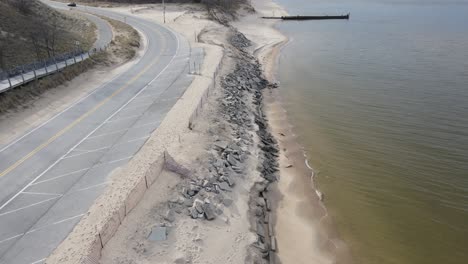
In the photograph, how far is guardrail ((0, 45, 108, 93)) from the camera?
3237 cm

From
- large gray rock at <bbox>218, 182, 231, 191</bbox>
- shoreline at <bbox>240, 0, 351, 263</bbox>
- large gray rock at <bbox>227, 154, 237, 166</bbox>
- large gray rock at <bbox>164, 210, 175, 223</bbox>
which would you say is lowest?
shoreline at <bbox>240, 0, 351, 263</bbox>

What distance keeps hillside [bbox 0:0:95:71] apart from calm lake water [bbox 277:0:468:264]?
2802cm

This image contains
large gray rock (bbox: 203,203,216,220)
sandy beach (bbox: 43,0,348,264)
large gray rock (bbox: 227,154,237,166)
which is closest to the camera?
sandy beach (bbox: 43,0,348,264)

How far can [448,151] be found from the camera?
3022 cm

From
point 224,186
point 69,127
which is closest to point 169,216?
point 224,186

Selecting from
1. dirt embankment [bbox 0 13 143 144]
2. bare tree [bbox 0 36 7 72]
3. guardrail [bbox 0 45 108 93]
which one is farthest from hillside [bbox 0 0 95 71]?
dirt embankment [bbox 0 13 143 144]

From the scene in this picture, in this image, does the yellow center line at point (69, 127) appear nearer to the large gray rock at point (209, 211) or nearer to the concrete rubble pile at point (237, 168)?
the concrete rubble pile at point (237, 168)

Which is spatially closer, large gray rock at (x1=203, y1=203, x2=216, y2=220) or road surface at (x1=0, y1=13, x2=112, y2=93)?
large gray rock at (x1=203, y1=203, x2=216, y2=220)

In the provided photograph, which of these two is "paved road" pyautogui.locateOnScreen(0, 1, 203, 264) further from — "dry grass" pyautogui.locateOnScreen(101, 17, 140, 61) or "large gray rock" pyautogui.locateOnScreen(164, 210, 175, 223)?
"dry grass" pyautogui.locateOnScreen(101, 17, 140, 61)

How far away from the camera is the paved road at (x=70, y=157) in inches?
700

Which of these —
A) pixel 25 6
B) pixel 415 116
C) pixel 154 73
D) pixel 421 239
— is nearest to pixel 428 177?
pixel 421 239

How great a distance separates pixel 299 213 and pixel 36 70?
2887 cm

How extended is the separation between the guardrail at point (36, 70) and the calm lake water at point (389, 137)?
2439 cm

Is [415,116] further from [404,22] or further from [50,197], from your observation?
[404,22]
